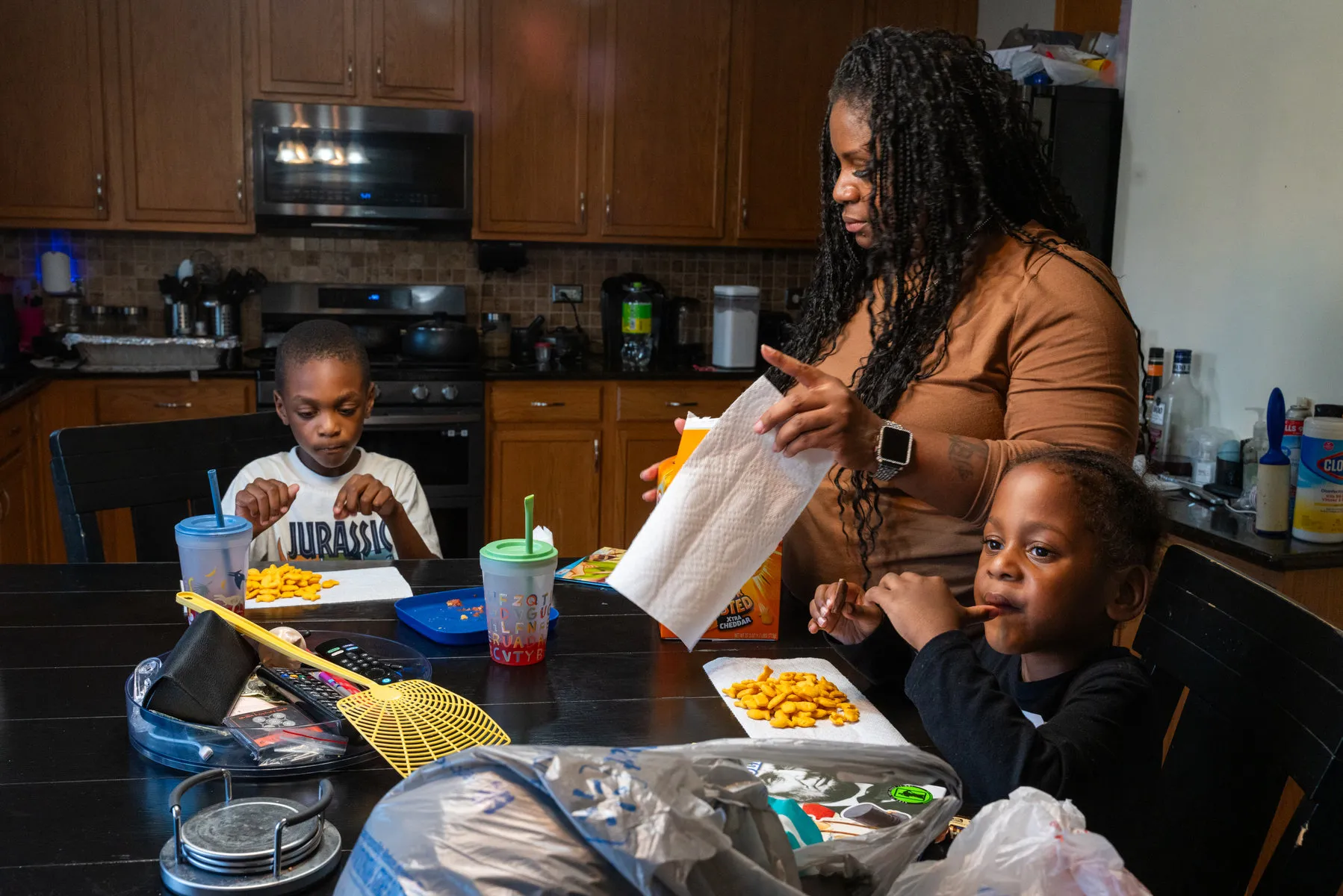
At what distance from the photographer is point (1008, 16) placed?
14.4ft

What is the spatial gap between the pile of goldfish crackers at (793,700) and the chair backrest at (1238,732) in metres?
0.31

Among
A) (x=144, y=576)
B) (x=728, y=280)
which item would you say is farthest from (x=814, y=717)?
(x=728, y=280)

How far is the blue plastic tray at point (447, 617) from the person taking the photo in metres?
1.40

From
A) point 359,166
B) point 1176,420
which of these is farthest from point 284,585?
point 359,166

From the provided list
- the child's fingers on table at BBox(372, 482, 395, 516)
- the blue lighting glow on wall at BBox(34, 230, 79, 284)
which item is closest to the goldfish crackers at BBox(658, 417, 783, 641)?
the child's fingers on table at BBox(372, 482, 395, 516)

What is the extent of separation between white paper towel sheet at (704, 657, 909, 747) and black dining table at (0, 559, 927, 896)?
0.02 m

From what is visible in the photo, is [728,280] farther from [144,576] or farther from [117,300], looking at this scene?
[144,576]

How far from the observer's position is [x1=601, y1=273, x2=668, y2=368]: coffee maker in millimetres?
4402

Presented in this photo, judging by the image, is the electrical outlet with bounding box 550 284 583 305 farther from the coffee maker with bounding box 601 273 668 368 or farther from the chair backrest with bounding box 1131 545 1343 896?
the chair backrest with bounding box 1131 545 1343 896

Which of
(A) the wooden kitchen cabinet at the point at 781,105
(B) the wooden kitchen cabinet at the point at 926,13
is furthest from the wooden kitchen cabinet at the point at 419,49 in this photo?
(B) the wooden kitchen cabinet at the point at 926,13

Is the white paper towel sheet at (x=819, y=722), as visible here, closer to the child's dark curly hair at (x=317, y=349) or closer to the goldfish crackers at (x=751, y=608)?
the goldfish crackers at (x=751, y=608)

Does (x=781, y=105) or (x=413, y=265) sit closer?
(x=781, y=105)

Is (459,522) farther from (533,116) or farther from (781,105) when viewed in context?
(781,105)

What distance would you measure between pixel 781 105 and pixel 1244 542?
2.64 m
